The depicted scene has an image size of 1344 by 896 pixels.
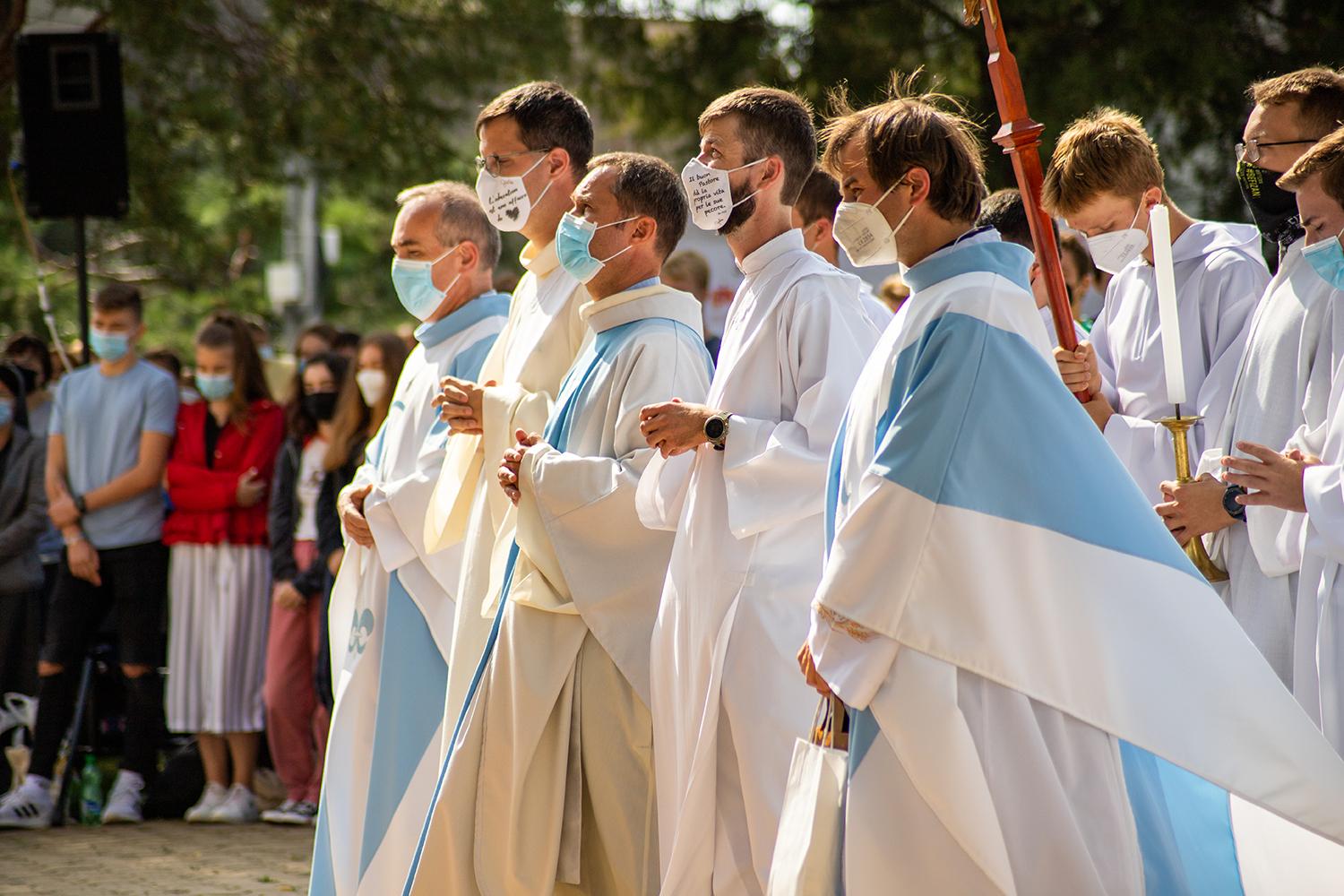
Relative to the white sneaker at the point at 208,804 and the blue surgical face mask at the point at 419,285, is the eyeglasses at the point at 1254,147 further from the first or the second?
the white sneaker at the point at 208,804

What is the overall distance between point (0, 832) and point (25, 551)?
1398 mm

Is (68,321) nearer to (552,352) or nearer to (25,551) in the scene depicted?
(25,551)

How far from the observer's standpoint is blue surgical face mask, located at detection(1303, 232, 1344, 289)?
370cm

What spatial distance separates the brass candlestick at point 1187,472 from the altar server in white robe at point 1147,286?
0.87 ft

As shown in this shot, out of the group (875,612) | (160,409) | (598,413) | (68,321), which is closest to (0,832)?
(160,409)

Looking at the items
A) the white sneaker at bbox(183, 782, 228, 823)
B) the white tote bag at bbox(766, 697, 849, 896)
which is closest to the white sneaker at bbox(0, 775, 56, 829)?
the white sneaker at bbox(183, 782, 228, 823)

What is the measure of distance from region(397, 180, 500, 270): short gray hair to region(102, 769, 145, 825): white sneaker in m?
3.71

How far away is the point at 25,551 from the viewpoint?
8.35m

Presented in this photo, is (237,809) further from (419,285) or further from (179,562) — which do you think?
(419,285)

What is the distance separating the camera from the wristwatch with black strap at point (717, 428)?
4055 millimetres

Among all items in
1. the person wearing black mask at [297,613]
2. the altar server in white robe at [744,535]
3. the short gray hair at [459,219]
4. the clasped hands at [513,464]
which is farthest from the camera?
the person wearing black mask at [297,613]

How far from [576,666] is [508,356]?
3.77ft

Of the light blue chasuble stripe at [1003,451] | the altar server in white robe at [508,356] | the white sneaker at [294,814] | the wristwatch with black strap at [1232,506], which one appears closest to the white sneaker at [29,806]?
the white sneaker at [294,814]

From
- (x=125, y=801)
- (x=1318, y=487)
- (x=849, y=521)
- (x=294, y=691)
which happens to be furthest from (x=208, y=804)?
(x=1318, y=487)
